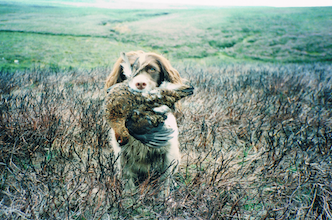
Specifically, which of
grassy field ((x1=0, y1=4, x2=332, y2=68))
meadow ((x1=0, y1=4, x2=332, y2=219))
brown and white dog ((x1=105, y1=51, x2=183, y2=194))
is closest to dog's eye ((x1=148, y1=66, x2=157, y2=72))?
brown and white dog ((x1=105, y1=51, x2=183, y2=194))

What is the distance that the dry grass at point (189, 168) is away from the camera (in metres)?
1.44

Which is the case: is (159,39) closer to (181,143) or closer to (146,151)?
(181,143)

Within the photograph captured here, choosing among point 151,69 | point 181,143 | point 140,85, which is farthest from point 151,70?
point 181,143

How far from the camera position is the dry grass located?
144 cm

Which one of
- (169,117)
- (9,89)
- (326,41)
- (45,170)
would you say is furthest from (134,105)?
(326,41)

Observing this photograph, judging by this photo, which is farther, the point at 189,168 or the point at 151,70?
the point at 189,168

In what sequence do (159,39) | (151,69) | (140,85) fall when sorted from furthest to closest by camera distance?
(159,39)
(151,69)
(140,85)

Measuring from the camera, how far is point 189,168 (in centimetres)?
214

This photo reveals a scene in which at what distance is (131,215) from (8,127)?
5.95ft

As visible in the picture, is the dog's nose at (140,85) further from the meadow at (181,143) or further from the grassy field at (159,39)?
the grassy field at (159,39)

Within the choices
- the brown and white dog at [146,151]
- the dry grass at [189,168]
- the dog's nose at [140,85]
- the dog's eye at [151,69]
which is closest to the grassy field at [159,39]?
the dry grass at [189,168]

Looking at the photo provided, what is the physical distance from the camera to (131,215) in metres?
1.47

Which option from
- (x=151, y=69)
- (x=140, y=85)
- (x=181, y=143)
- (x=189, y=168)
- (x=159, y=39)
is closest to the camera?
(x=140, y=85)

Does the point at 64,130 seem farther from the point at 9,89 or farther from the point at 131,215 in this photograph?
the point at 9,89
